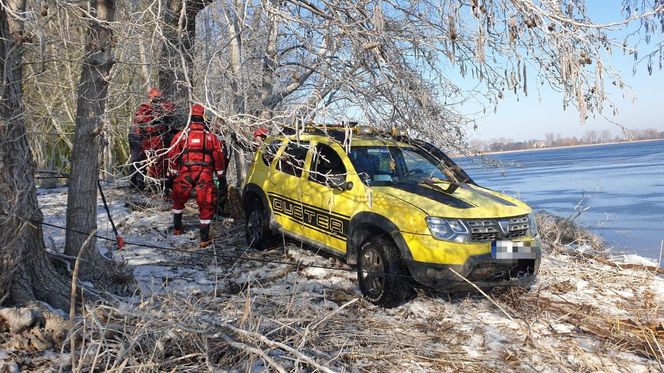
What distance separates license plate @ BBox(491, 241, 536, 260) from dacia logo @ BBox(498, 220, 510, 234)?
0.42 feet

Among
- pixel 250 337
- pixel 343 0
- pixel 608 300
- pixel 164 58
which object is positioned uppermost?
pixel 343 0

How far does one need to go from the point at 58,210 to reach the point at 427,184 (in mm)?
6667

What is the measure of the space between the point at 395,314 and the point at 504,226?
4.41ft

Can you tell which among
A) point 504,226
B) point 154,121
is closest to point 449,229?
point 504,226

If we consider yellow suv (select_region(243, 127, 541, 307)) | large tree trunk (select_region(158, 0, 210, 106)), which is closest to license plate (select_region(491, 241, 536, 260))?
yellow suv (select_region(243, 127, 541, 307))

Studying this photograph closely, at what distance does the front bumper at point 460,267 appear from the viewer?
4.87 meters

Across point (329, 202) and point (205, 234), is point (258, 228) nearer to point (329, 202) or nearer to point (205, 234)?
point (205, 234)

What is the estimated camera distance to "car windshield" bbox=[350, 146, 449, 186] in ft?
19.3

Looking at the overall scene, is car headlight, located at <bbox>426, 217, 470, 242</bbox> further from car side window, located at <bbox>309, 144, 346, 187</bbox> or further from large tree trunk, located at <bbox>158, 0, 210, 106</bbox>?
large tree trunk, located at <bbox>158, 0, 210, 106</bbox>

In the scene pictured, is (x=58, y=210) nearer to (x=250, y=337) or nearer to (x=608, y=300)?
(x=250, y=337)

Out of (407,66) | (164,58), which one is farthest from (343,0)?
(164,58)

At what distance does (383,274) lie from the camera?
5105 millimetres

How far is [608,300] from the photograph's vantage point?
604 centimetres

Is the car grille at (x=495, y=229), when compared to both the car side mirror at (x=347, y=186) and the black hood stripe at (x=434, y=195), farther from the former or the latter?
the car side mirror at (x=347, y=186)
